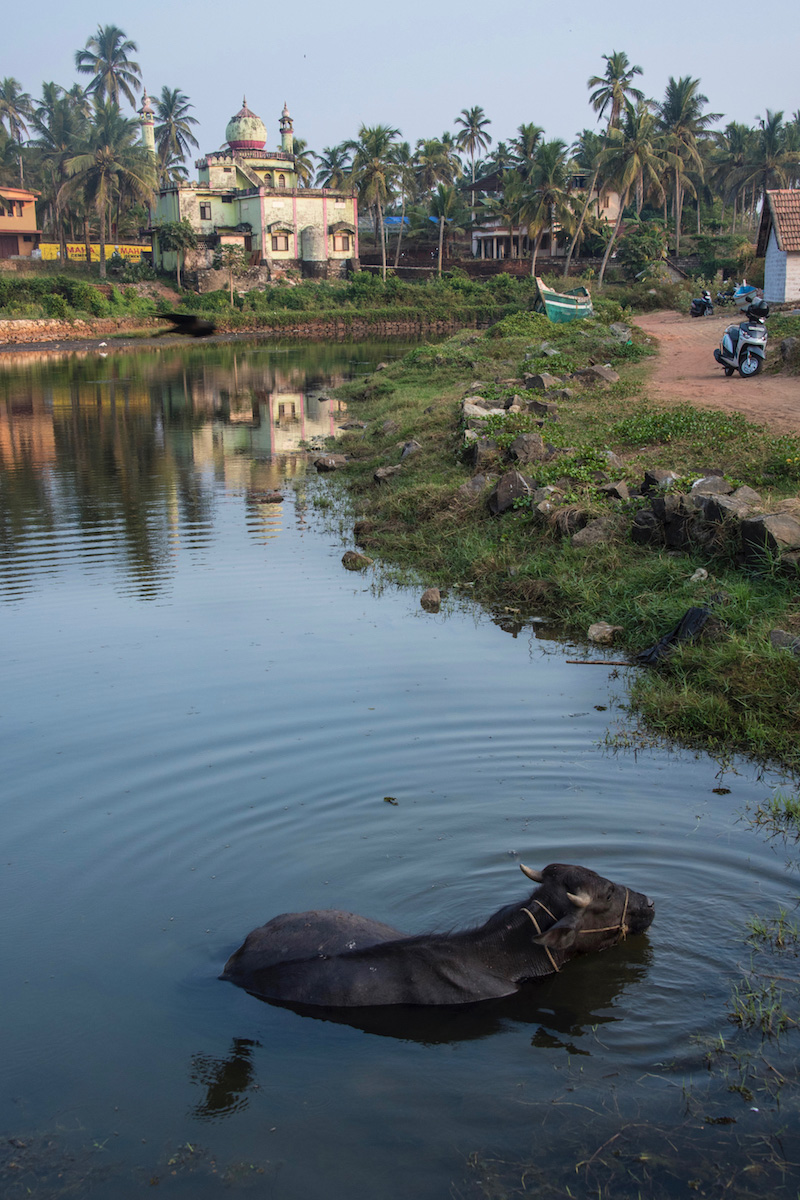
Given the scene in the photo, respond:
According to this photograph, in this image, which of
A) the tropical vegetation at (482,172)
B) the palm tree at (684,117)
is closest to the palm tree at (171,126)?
the tropical vegetation at (482,172)

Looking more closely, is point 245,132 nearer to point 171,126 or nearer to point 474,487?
point 171,126

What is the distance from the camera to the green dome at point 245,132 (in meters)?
67.9

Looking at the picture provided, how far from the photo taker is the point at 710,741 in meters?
6.75

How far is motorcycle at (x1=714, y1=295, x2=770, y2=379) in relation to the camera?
59.1 feet

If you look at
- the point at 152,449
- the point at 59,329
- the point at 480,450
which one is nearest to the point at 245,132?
the point at 59,329

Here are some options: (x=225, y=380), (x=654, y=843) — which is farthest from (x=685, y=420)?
(x=225, y=380)

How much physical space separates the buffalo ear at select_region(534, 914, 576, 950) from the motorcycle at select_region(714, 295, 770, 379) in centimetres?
1632

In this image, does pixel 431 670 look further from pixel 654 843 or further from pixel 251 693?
pixel 654 843

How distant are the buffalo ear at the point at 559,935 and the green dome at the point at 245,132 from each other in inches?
2886

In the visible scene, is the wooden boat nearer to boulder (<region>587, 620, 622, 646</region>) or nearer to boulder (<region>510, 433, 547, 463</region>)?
boulder (<region>510, 433, 547, 463</region>)

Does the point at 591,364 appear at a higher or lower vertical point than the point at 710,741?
higher

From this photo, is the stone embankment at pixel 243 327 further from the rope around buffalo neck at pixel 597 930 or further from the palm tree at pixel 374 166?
the rope around buffalo neck at pixel 597 930

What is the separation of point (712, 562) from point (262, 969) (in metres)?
6.31

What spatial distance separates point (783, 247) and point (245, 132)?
52.0 m
